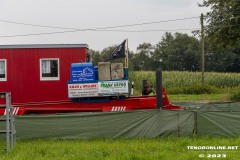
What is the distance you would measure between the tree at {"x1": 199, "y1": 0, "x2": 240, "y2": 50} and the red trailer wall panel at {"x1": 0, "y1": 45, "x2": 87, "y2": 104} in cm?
1616

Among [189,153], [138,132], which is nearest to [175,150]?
[189,153]

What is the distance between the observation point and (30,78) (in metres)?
19.5

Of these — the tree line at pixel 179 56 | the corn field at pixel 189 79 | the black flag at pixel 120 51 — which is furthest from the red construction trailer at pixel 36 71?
the tree line at pixel 179 56

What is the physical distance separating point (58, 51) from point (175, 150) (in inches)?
390

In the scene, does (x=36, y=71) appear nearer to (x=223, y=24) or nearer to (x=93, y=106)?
(x=93, y=106)

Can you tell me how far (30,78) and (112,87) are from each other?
5.05 metres

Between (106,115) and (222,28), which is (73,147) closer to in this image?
(106,115)

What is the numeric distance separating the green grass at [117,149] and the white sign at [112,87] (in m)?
3.26

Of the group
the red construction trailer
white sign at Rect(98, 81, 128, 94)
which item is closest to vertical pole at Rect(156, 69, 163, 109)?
white sign at Rect(98, 81, 128, 94)

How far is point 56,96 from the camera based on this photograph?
1947 cm

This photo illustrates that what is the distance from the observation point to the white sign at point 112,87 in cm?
1622

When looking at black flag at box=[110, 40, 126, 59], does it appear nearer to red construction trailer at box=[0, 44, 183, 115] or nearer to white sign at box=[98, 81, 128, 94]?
white sign at box=[98, 81, 128, 94]

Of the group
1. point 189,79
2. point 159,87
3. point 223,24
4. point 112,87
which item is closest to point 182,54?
point 189,79

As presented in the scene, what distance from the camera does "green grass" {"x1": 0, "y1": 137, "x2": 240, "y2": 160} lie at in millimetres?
10453
